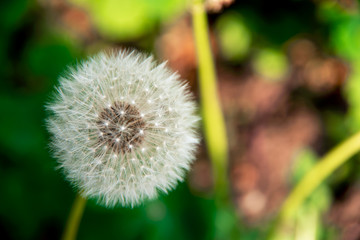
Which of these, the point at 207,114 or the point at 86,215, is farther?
the point at 86,215

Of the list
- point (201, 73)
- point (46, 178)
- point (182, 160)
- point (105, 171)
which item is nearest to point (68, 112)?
point (105, 171)

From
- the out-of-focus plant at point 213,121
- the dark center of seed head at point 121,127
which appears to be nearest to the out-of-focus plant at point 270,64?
the out-of-focus plant at point 213,121

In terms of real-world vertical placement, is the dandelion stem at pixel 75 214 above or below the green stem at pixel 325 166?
below

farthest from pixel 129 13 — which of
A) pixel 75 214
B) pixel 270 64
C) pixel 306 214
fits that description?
pixel 306 214

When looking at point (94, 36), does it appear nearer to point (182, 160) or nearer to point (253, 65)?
point (253, 65)

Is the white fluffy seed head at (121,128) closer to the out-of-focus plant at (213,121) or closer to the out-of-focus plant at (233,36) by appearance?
the out-of-focus plant at (213,121)

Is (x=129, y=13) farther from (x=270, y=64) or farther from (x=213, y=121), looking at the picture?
(x=270, y=64)

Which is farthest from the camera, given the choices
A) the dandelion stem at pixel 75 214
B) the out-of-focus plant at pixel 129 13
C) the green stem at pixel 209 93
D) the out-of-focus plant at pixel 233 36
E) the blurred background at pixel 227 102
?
the out-of-focus plant at pixel 233 36

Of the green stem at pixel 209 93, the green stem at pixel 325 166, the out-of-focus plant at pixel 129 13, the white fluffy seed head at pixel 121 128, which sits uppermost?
the out-of-focus plant at pixel 129 13
